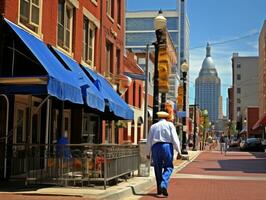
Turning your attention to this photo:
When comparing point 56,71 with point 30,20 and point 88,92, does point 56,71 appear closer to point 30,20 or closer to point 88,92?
point 88,92

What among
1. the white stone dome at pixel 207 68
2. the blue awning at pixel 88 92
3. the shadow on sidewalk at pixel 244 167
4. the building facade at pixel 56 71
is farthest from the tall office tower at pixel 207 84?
the blue awning at pixel 88 92

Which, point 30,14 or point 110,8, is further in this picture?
point 110,8

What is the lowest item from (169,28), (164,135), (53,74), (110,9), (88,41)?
(164,135)

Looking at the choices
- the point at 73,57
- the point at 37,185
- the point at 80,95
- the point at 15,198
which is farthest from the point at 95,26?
the point at 15,198

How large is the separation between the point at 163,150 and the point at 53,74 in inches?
128

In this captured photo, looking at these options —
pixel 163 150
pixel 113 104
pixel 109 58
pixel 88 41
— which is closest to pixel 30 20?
pixel 113 104

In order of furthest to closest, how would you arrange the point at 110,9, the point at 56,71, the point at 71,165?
the point at 110,9 < the point at 56,71 < the point at 71,165

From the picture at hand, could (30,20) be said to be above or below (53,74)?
above

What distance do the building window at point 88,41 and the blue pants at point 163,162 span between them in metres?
9.44

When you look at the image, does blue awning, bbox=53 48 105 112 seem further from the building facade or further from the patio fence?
the patio fence

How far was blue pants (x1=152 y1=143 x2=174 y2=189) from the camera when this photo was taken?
12706mm

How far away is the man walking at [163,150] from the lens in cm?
1275

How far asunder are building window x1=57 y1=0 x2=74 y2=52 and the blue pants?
22.8ft

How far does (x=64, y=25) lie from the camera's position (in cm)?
1891
